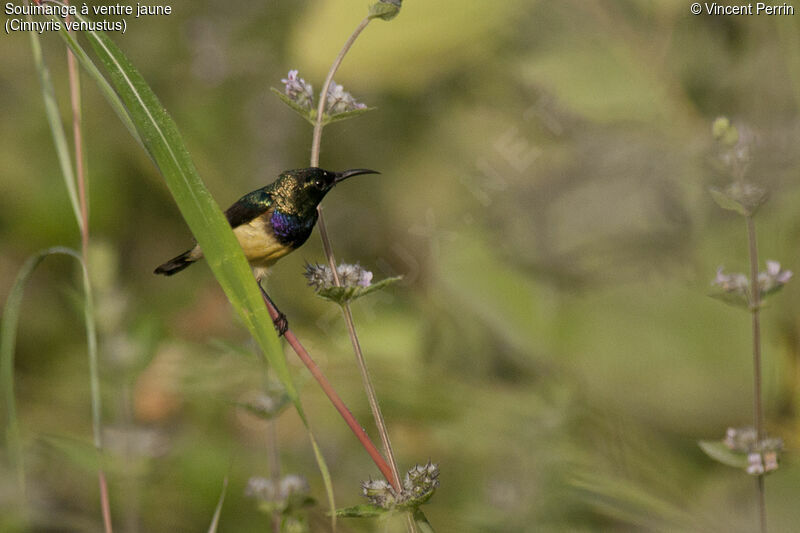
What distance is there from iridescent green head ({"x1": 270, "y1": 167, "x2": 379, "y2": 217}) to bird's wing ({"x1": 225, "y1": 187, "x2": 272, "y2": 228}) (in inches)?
0.9

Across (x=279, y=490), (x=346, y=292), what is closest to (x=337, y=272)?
(x=346, y=292)

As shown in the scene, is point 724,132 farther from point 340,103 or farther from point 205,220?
point 205,220

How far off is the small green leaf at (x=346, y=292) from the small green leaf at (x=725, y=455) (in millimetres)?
374

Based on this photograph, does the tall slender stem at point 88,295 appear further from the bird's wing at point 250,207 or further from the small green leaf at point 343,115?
the small green leaf at point 343,115

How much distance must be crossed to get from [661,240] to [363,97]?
73 centimetres

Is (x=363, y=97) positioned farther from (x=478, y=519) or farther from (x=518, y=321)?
(x=478, y=519)

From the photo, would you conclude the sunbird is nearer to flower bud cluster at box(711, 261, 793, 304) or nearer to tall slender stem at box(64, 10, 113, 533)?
tall slender stem at box(64, 10, 113, 533)

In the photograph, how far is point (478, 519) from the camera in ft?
3.42

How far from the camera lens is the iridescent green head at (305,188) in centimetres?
64

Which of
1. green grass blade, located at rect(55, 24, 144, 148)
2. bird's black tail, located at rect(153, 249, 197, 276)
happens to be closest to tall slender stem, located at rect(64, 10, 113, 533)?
bird's black tail, located at rect(153, 249, 197, 276)

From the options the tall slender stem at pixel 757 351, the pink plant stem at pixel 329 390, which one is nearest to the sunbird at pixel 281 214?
the pink plant stem at pixel 329 390

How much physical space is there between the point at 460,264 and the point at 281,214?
93 cm

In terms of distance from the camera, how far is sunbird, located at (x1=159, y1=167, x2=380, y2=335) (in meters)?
0.64

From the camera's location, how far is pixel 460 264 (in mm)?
1575
